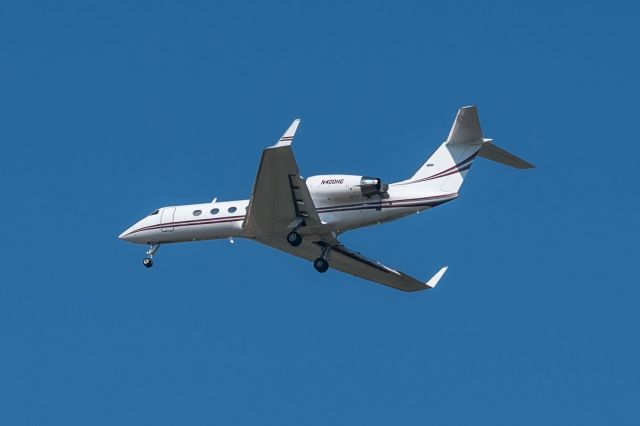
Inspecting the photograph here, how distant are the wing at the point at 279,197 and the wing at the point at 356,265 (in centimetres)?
170

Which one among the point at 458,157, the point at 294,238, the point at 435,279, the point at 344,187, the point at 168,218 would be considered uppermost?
the point at 168,218

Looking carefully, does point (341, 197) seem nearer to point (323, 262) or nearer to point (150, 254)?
point (323, 262)

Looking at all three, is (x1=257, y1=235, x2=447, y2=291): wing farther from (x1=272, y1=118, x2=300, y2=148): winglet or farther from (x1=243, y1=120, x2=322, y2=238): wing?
(x1=272, y1=118, x2=300, y2=148): winglet

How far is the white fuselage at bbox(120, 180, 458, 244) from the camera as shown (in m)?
42.6

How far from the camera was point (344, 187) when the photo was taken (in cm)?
4247

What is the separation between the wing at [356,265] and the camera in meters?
45.3

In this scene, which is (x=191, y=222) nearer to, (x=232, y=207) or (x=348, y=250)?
(x=232, y=207)

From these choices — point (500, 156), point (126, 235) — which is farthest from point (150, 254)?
point (500, 156)

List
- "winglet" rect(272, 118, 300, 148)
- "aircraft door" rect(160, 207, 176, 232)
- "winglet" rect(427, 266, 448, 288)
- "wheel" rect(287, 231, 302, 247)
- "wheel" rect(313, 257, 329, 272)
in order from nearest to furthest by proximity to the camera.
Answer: "winglet" rect(272, 118, 300, 148) < "wheel" rect(287, 231, 302, 247) < "wheel" rect(313, 257, 329, 272) < "aircraft door" rect(160, 207, 176, 232) < "winglet" rect(427, 266, 448, 288)

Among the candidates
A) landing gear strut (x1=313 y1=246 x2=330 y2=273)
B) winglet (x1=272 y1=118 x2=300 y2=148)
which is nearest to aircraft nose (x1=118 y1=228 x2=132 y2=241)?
landing gear strut (x1=313 y1=246 x2=330 y2=273)

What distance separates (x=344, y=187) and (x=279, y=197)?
2.10 metres

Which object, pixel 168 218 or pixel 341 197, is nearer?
pixel 341 197

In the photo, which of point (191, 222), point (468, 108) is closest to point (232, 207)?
point (191, 222)

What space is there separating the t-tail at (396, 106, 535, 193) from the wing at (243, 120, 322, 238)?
3167 mm
